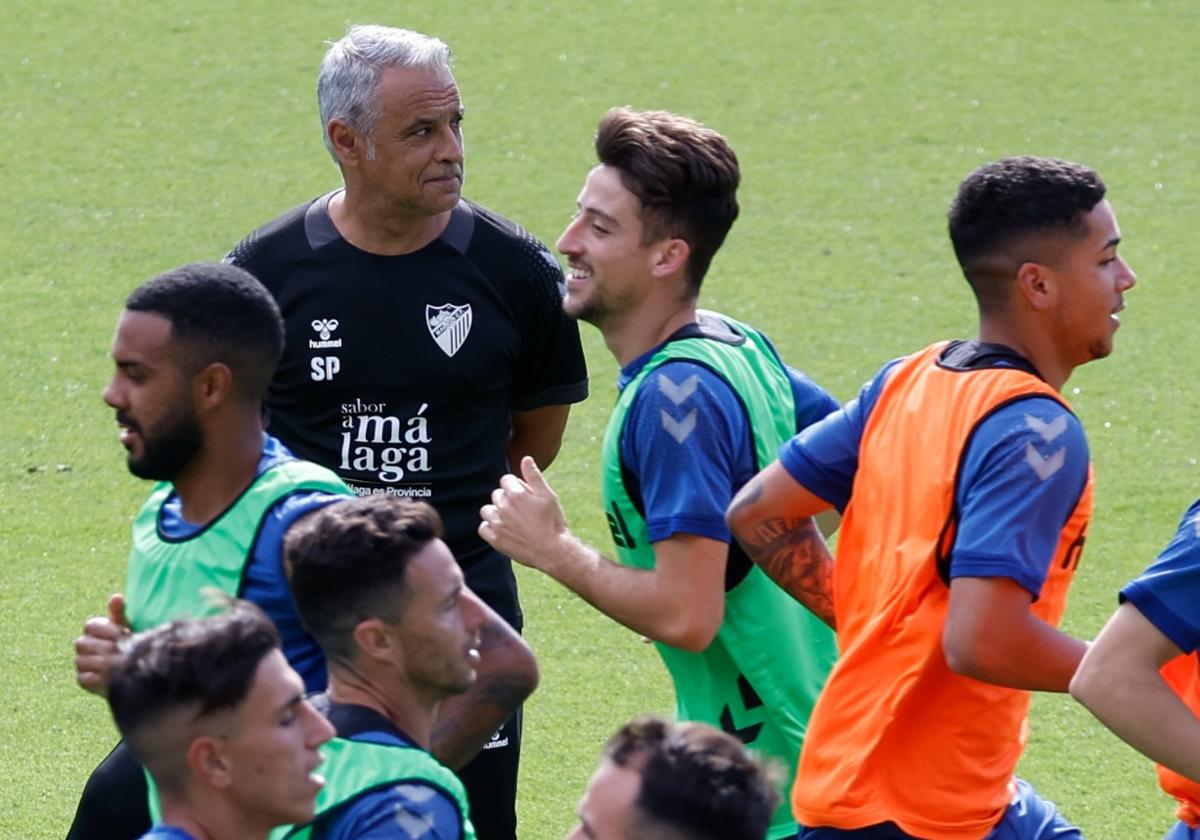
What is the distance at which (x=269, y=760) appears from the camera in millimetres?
2531

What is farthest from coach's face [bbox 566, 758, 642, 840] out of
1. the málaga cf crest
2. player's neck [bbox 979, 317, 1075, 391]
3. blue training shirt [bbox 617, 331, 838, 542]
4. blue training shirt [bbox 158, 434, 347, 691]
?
the málaga cf crest

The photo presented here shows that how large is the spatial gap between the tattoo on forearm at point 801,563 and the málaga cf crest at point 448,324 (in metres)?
1.02

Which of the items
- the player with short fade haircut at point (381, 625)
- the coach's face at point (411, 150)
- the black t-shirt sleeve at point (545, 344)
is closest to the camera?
the player with short fade haircut at point (381, 625)

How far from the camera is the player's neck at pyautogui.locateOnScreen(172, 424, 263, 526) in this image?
10.2 feet

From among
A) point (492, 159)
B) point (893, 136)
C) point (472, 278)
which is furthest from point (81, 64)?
point (472, 278)

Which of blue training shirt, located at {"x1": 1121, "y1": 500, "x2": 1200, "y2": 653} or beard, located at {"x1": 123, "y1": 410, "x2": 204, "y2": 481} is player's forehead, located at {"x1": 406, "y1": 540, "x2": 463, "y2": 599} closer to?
beard, located at {"x1": 123, "y1": 410, "x2": 204, "y2": 481}

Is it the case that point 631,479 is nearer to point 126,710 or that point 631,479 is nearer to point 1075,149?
point 126,710

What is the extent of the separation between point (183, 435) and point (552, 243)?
582cm

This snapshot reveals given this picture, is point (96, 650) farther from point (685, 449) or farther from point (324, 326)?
point (324, 326)

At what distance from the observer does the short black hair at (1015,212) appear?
10.6ft

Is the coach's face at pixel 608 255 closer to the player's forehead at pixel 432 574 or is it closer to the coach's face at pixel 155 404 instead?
the coach's face at pixel 155 404

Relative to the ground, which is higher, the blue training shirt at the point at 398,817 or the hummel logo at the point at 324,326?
the hummel logo at the point at 324,326

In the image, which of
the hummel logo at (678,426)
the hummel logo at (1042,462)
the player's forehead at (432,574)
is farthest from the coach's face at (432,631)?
the hummel logo at (1042,462)

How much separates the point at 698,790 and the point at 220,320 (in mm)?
1251
